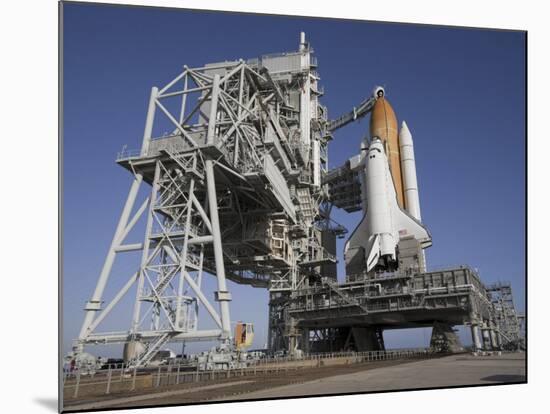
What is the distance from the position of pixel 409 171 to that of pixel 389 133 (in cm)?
252

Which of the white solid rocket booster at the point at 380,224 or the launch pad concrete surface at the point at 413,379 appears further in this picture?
the white solid rocket booster at the point at 380,224

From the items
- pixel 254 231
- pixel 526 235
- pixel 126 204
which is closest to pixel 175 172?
pixel 126 204

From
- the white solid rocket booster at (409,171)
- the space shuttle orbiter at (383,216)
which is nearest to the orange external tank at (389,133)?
the space shuttle orbiter at (383,216)

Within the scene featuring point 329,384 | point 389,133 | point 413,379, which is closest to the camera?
point 329,384

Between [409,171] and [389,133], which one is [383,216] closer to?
[409,171]

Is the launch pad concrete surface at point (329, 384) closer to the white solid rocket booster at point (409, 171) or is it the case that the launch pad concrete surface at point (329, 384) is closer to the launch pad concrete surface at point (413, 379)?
the launch pad concrete surface at point (413, 379)

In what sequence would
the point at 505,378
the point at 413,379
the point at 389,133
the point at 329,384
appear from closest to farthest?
the point at 329,384 < the point at 413,379 < the point at 505,378 < the point at 389,133

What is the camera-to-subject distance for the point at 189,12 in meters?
11.0

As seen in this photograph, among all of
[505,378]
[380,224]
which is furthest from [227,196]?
[505,378]

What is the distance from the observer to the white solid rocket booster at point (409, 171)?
1062 inches

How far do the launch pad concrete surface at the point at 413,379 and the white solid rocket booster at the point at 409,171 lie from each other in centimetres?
1355

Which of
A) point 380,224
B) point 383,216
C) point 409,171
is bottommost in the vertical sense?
point 380,224

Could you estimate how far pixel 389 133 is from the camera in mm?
28641

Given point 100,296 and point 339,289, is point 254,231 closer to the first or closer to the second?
point 339,289
